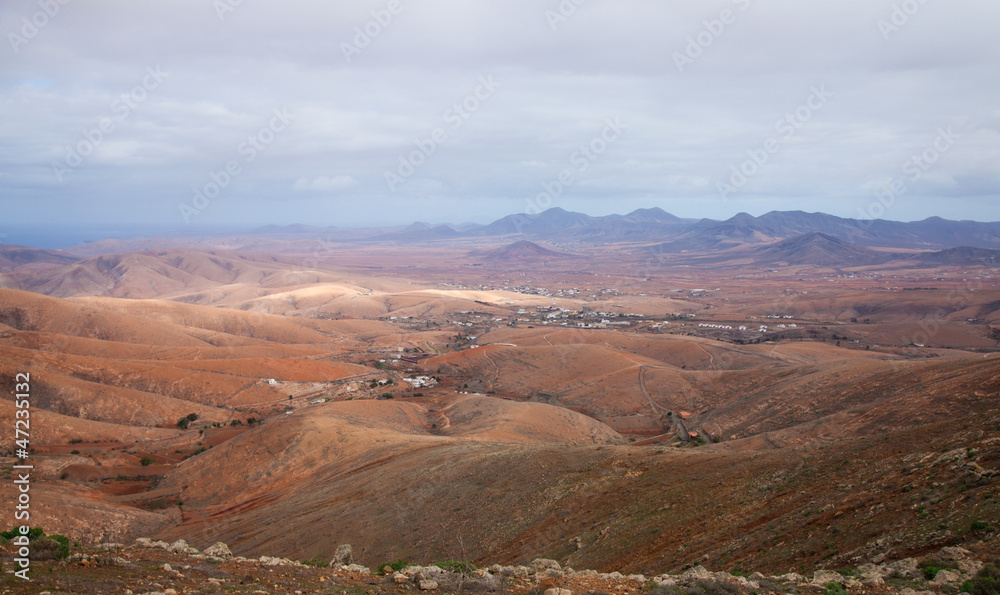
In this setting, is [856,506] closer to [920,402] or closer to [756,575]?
[756,575]

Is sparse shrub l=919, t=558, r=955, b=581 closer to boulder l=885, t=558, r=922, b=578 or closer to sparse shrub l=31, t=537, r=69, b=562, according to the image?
boulder l=885, t=558, r=922, b=578

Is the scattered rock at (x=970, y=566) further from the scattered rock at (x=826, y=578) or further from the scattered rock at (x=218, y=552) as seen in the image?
the scattered rock at (x=218, y=552)

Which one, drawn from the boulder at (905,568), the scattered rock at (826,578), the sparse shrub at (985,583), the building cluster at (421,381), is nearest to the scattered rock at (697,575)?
the scattered rock at (826,578)

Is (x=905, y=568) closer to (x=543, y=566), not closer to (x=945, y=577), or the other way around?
(x=945, y=577)

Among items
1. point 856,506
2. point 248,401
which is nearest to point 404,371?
point 248,401

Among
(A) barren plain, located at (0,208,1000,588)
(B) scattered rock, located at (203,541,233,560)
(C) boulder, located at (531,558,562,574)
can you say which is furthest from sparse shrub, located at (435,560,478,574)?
(B) scattered rock, located at (203,541,233,560)

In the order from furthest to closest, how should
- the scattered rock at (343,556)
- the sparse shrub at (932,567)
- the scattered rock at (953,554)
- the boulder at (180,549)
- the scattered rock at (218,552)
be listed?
the scattered rock at (343,556) < the boulder at (180,549) < the scattered rock at (218,552) < the scattered rock at (953,554) < the sparse shrub at (932,567)

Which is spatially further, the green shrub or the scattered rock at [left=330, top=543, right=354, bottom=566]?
the scattered rock at [left=330, top=543, right=354, bottom=566]
